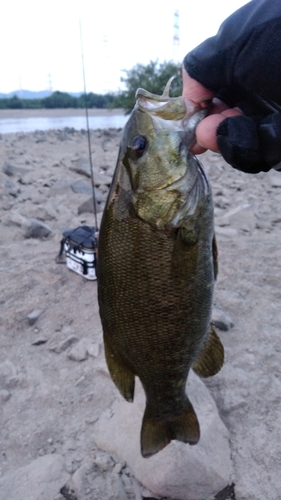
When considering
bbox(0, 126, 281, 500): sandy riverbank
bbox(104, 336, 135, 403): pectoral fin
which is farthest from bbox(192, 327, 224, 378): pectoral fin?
bbox(0, 126, 281, 500): sandy riverbank

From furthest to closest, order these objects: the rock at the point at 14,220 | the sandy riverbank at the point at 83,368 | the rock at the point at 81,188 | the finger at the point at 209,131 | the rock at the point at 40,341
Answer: the rock at the point at 81,188
the rock at the point at 14,220
the rock at the point at 40,341
the sandy riverbank at the point at 83,368
the finger at the point at 209,131

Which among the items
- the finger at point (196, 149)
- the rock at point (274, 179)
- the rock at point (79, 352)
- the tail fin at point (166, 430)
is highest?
the finger at point (196, 149)

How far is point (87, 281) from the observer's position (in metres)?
5.38

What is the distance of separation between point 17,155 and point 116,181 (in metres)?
14.0

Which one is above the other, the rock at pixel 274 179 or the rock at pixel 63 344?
the rock at pixel 63 344

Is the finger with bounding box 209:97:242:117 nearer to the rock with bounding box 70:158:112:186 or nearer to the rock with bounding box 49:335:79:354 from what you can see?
the rock with bounding box 49:335:79:354

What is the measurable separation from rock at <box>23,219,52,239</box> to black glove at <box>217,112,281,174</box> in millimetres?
5273

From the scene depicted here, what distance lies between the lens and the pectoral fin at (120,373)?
7.70 feet

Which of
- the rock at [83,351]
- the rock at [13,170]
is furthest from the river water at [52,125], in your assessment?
the rock at [83,351]

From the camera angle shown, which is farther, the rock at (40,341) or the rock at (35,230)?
the rock at (35,230)

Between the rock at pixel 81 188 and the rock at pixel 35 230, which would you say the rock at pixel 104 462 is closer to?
the rock at pixel 35 230

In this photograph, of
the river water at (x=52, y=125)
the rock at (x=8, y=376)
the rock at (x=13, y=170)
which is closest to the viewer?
the rock at (x=8, y=376)

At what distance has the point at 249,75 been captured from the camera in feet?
6.33

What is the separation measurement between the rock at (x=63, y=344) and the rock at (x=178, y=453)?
3.32ft
